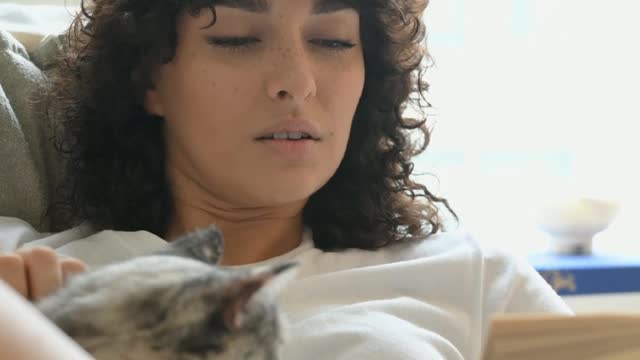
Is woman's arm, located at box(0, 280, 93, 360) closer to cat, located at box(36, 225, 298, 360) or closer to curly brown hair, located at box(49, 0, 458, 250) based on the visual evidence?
cat, located at box(36, 225, 298, 360)

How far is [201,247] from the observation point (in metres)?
0.44

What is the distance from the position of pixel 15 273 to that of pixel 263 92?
Answer: 38cm

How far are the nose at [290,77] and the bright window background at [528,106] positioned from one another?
615 mm

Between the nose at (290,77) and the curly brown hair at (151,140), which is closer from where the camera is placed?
the nose at (290,77)

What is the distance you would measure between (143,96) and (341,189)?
0.24 metres

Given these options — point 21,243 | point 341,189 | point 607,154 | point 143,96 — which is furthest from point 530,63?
point 21,243

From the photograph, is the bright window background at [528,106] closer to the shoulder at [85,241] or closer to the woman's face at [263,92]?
the woman's face at [263,92]

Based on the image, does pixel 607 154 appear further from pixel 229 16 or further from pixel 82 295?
pixel 82 295

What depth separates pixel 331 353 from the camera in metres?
0.73

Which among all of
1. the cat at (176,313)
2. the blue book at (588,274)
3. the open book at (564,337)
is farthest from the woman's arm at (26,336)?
the blue book at (588,274)

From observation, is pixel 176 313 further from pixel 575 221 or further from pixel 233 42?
pixel 575 221

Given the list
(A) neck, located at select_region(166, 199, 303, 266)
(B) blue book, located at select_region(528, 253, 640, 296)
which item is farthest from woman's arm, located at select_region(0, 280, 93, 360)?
(B) blue book, located at select_region(528, 253, 640, 296)

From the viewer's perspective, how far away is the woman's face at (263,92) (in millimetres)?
875

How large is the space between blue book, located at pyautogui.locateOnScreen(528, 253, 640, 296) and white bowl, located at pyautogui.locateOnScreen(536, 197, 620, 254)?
3 cm
